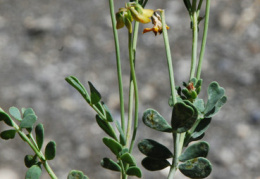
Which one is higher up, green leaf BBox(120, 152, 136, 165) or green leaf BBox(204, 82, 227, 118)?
green leaf BBox(204, 82, 227, 118)

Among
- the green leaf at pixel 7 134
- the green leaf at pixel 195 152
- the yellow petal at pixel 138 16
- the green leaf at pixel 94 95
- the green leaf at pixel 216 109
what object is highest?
the yellow petal at pixel 138 16

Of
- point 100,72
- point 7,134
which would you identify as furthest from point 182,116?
point 100,72

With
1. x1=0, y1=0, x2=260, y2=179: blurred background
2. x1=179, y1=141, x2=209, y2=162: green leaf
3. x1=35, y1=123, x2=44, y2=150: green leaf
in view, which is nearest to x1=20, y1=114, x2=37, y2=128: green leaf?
x1=35, y1=123, x2=44, y2=150: green leaf

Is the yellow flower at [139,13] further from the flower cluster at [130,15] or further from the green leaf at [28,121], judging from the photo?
the green leaf at [28,121]

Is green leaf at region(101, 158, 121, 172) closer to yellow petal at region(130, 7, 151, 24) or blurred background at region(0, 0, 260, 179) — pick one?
yellow petal at region(130, 7, 151, 24)

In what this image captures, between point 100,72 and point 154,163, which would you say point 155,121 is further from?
point 100,72

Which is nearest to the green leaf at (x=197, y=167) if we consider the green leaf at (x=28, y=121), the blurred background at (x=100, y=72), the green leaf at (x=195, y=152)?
the green leaf at (x=195, y=152)
